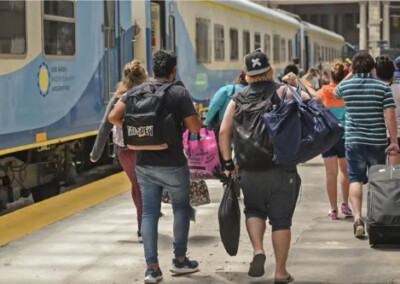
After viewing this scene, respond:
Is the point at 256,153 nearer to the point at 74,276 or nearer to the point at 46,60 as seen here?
the point at 74,276

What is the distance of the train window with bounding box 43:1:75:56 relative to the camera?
31.0 ft

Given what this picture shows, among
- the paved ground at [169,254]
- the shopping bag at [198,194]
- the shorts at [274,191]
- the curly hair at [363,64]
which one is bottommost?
the paved ground at [169,254]

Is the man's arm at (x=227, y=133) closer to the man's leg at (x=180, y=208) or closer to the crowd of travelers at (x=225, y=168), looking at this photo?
the crowd of travelers at (x=225, y=168)

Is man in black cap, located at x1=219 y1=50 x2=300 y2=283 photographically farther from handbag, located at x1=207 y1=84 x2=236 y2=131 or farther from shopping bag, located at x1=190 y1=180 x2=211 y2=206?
handbag, located at x1=207 y1=84 x2=236 y2=131

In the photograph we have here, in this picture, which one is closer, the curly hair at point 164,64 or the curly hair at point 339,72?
the curly hair at point 164,64

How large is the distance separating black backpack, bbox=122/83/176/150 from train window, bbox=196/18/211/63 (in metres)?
10.1

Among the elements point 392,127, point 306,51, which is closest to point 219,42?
point 392,127

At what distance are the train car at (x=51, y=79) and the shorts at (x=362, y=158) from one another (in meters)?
3.23

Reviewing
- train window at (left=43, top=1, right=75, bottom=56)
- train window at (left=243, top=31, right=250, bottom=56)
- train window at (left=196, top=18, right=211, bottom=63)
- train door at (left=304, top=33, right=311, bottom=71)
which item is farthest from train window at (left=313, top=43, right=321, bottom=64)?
train window at (left=43, top=1, right=75, bottom=56)

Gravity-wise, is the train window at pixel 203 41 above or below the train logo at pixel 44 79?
above

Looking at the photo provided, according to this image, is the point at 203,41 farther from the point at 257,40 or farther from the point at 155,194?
the point at 155,194

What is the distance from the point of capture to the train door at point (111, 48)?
11422 millimetres

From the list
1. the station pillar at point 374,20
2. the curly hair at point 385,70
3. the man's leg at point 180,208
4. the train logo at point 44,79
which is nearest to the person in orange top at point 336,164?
the curly hair at point 385,70

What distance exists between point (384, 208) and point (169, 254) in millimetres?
1794
